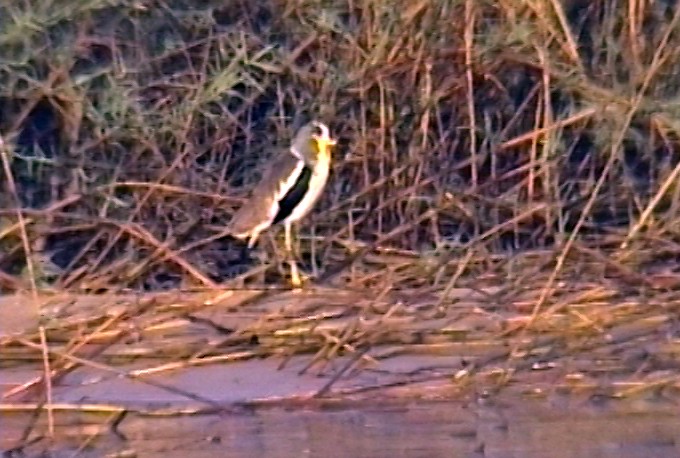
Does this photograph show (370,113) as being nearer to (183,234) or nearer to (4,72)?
(183,234)

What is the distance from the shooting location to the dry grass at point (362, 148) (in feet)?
20.9

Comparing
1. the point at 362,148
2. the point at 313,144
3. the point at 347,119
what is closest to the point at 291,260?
the point at 313,144

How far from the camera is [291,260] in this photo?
6602 millimetres

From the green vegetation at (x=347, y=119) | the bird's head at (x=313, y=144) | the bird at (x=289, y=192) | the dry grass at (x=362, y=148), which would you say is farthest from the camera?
the green vegetation at (x=347, y=119)

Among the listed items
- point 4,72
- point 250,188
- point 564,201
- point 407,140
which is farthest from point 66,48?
point 564,201

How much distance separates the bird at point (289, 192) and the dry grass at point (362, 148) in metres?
0.17

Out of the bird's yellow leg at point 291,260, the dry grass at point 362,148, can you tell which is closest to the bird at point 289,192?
the bird's yellow leg at point 291,260

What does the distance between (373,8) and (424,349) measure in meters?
2.27

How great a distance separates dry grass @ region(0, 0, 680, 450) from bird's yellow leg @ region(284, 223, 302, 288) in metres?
0.11

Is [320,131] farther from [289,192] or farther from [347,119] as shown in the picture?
[347,119]

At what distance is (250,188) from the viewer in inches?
298

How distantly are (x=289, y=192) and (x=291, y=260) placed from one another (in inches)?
10.4

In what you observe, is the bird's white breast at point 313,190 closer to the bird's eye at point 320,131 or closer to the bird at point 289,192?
the bird at point 289,192

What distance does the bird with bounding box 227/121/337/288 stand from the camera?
6.62 meters
